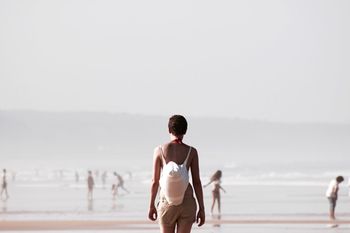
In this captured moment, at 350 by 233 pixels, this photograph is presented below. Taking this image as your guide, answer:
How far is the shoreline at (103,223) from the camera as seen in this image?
24016 millimetres

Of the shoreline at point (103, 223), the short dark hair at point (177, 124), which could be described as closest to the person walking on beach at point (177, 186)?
the short dark hair at point (177, 124)

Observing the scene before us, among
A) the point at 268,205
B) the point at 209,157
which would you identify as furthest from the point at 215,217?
the point at 209,157

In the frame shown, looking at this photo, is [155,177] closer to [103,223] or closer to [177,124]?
[177,124]

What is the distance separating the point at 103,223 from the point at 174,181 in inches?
652

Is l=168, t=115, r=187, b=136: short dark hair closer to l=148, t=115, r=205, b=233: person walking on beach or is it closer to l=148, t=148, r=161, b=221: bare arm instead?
l=148, t=115, r=205, b=233: person walking on beach

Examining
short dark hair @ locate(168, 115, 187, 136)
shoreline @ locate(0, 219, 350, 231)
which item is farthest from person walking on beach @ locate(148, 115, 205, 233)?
shoreline @ locate(0, 219, 350, 231)

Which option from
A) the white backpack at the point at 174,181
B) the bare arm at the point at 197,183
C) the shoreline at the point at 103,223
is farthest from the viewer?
the shoreline at the point at 103,223

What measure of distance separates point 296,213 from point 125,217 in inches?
194

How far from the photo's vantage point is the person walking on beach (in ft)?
30.2

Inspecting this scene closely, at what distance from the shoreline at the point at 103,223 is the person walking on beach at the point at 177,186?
14.4 meters

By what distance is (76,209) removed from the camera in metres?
33.0

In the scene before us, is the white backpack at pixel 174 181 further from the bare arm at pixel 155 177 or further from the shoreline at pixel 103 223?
→ the shoreline at pixel 103 223

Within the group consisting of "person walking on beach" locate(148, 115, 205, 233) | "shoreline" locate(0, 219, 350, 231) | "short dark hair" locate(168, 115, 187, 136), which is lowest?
"shoreline" locate(0, 219, 350, 231)

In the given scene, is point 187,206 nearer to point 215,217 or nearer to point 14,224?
point 14,224
